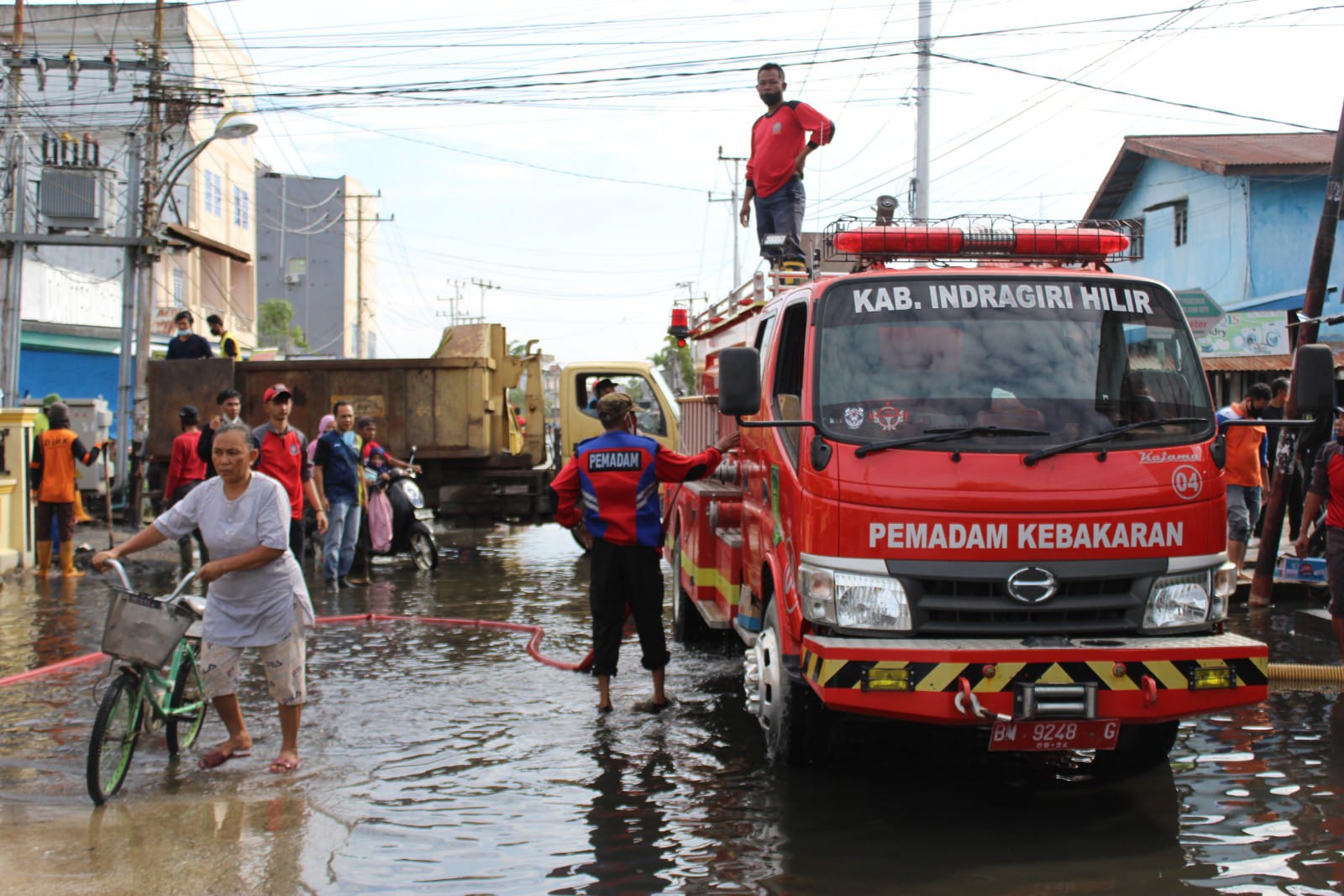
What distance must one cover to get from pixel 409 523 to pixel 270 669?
8.07m

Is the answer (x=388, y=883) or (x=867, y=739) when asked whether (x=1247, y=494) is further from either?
(x=388, y=883)

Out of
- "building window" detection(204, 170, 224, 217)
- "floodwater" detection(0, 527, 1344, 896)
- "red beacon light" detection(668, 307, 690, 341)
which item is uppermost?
"building window" detection(204, 170, 224, 217)

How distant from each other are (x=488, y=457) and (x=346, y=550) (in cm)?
377

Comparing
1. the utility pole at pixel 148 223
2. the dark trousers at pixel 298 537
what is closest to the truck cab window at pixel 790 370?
the dark trousers at pixel 298 537

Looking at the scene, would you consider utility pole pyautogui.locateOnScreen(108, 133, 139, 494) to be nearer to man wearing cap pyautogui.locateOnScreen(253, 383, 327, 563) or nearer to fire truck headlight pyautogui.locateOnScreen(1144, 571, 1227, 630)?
man wearing cap pyautogui.locateOnScreen(253, 383, 327, 563)

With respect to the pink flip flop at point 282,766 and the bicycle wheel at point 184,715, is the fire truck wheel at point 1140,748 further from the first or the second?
the bicycle wheel at point 184,715

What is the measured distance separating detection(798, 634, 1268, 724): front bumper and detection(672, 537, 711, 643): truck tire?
14.2 feet

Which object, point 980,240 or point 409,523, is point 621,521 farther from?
point 409,523

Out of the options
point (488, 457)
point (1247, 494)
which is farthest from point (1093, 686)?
point (488, 457)

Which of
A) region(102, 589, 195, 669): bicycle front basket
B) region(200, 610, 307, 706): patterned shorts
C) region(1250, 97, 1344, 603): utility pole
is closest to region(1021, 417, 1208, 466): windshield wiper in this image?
region(200, 610, 307, 706): patterned shorts

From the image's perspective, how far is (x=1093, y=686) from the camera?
15.8 feet

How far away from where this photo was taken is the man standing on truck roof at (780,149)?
30.9ft

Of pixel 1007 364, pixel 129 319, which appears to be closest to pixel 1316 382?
pixel 1007 364

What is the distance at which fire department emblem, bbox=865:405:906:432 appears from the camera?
17.4ft
